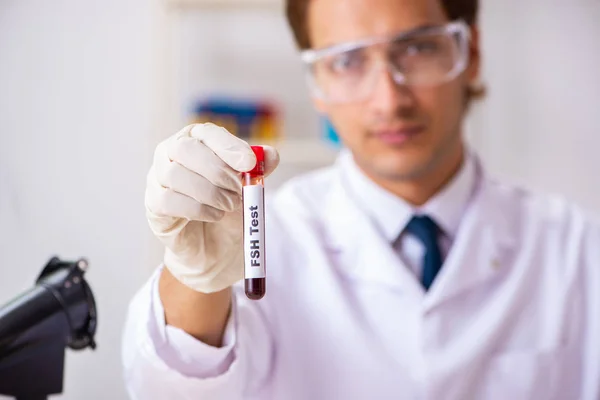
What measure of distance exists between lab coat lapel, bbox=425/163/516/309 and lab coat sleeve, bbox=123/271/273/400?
0.39 m

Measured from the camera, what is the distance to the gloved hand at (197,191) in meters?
0.65

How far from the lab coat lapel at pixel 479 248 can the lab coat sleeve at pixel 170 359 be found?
392 millimetres

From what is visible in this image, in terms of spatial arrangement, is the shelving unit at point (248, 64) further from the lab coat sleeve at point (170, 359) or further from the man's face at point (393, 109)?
the lab coat sleeve at point (170, 359)

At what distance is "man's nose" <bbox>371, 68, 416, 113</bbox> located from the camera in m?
1.07

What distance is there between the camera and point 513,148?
1.96 meters

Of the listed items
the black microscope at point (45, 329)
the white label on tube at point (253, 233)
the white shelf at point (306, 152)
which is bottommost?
the white shelf at point (306, 152)

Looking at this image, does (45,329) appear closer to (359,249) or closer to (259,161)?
(259,161)

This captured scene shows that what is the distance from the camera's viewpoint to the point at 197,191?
0.65 m

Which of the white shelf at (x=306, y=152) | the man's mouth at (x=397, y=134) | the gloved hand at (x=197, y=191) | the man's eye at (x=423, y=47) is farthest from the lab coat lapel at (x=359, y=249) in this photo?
the white shelf at (x=306, y=152)

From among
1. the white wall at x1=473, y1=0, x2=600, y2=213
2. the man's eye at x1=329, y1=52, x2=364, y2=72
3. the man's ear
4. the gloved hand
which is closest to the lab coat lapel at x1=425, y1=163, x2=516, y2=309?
the man's ear

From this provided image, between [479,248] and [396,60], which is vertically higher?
[396,60]

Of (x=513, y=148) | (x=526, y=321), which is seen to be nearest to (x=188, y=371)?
(x=526, y=321)

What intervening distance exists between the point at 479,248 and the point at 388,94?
339mm

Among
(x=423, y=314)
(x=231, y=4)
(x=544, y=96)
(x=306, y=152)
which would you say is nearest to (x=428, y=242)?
(x=423, y=314)
